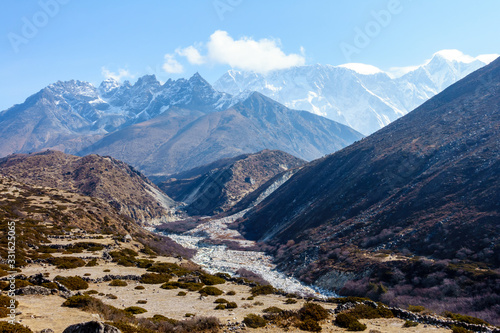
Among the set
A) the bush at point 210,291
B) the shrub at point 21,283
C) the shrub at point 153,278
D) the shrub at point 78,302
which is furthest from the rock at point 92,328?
the shrub at point 153,278

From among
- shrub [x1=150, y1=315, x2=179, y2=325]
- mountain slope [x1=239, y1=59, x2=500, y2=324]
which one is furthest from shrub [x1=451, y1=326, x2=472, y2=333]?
shrub [x1=150, y1=315, x2=179, y2=325]

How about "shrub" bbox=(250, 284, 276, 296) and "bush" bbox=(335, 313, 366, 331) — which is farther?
"shrub" bbox=(250, 284, 276, 296)

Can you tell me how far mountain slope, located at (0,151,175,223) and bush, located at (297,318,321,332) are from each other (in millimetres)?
142235

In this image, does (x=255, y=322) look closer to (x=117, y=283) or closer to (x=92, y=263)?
(x=117, y=283)

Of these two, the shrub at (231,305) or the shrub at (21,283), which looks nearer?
the shrub at (21,283)

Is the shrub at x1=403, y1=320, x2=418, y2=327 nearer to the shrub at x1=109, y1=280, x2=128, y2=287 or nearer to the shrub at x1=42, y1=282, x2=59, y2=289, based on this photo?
the shrub at x1=109, y1=280, x2=128, y2=287

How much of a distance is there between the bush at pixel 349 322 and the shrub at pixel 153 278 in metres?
20.0

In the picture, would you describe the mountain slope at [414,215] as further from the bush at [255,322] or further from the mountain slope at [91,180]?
the mountain slope at [91,180]

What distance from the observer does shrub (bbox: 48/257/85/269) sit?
113ft

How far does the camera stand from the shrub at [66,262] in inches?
1355

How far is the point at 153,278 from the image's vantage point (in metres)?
33.3

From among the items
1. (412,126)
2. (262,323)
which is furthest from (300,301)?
(412,126)

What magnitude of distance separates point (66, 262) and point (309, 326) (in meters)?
29.4

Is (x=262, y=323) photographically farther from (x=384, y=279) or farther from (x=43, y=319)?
(x=384, y=279)
